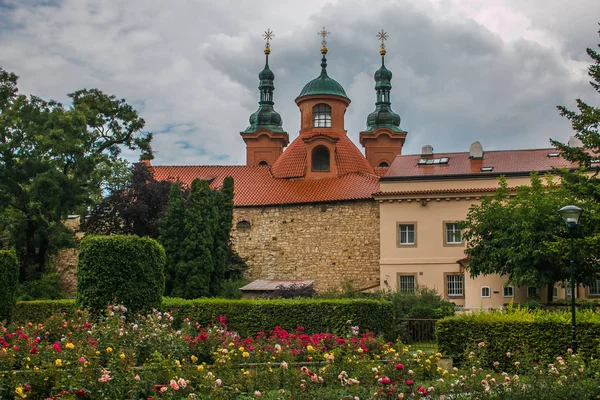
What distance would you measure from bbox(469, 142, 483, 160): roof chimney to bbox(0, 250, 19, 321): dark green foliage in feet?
71.3

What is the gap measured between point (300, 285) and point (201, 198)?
220 inches

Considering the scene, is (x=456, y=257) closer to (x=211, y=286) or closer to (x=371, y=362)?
(x=211, y=286)

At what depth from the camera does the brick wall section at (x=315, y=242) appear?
3666 cm

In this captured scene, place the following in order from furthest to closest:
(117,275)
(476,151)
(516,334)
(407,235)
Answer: (476,151), (407,235), (117,275), (516,334)

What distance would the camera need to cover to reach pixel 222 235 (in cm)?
3384

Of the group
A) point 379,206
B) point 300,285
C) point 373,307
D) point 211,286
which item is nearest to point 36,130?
point 211,286

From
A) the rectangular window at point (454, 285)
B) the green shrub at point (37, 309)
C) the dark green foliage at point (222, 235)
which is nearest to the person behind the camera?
the green shrub at point (37, 309)

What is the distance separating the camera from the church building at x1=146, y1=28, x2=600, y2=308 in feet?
113

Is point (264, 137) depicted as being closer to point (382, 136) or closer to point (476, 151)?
point (382, 136)

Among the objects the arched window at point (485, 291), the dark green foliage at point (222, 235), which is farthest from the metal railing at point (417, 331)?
the dark green foliage at point (222, 235)

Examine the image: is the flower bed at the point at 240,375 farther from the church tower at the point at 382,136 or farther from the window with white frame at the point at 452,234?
the church tower at the point at 382,136

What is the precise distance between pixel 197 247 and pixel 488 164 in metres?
14.0

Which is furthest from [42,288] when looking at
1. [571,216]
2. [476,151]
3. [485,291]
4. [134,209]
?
[571,216]

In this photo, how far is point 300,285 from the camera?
33094 mm
